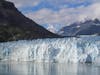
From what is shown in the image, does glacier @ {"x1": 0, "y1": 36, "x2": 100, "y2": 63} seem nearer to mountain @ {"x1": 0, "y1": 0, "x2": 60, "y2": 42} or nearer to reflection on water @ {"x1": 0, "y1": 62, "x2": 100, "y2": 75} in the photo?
reflection on water @ {"x1": 0, "y1": 62, "x2": 100, "y2": 75}

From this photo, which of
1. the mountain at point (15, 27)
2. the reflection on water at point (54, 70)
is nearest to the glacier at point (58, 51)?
the reflection on water at point (54, 70)

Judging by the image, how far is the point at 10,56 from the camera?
5597cm

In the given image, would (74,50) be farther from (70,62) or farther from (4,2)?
(4,2)

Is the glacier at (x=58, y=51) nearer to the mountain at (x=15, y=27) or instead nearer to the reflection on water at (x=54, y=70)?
the reflection on water at (x=54, y=70)

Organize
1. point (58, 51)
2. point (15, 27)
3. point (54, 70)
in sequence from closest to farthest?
1. point (54, 70)
2. point (58, 51)
3. point (15, 27)

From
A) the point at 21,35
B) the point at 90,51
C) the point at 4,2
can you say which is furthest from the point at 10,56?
the point at 4,2

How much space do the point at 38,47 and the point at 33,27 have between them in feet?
207

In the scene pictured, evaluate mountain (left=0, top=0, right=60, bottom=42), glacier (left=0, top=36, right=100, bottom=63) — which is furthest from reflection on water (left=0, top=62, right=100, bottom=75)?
mountain (left=0, top=0, right=60, bottom=42)

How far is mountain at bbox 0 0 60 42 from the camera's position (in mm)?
98113

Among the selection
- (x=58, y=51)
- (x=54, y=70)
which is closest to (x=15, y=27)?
(x=58, y=51)

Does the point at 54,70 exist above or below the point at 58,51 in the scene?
below

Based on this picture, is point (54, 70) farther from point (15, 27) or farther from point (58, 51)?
point (15, 27)

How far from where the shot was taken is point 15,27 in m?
107

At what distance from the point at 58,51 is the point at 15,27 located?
5879cm
